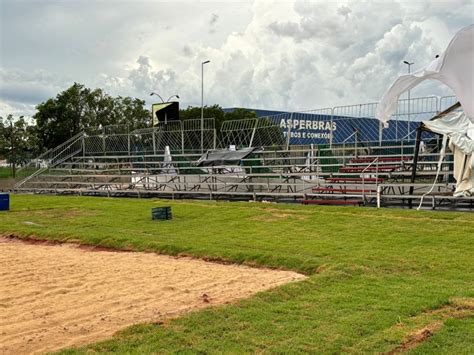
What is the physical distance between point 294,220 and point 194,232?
320 centimetres

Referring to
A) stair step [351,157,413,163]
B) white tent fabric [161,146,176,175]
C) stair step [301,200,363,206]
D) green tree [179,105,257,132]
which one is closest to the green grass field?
green tree [179,105,257,132]

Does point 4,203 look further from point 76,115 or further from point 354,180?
point 76,115

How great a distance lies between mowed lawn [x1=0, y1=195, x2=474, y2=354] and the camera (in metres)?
6.06

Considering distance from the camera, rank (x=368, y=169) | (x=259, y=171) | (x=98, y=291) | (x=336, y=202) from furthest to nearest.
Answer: (x=259, y=171), (x=368, y=169), (x=336, y=202), (x=98, y=291)

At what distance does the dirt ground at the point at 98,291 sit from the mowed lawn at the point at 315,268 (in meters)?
0.57

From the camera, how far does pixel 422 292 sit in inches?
323

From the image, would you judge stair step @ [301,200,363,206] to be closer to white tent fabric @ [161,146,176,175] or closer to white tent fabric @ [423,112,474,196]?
white tent fabric @ [423,112,474,196]

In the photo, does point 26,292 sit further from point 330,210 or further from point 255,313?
point 330,210

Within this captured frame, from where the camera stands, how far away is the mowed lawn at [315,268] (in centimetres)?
606

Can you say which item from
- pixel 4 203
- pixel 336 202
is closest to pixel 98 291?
pixel 336 202

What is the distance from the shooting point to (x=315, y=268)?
10461 millimetres

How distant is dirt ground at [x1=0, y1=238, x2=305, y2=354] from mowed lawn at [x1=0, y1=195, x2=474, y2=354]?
572 millimetres

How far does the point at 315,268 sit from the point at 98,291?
376cm

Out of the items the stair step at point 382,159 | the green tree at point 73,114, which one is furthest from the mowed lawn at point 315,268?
the green tree at point 73,114
